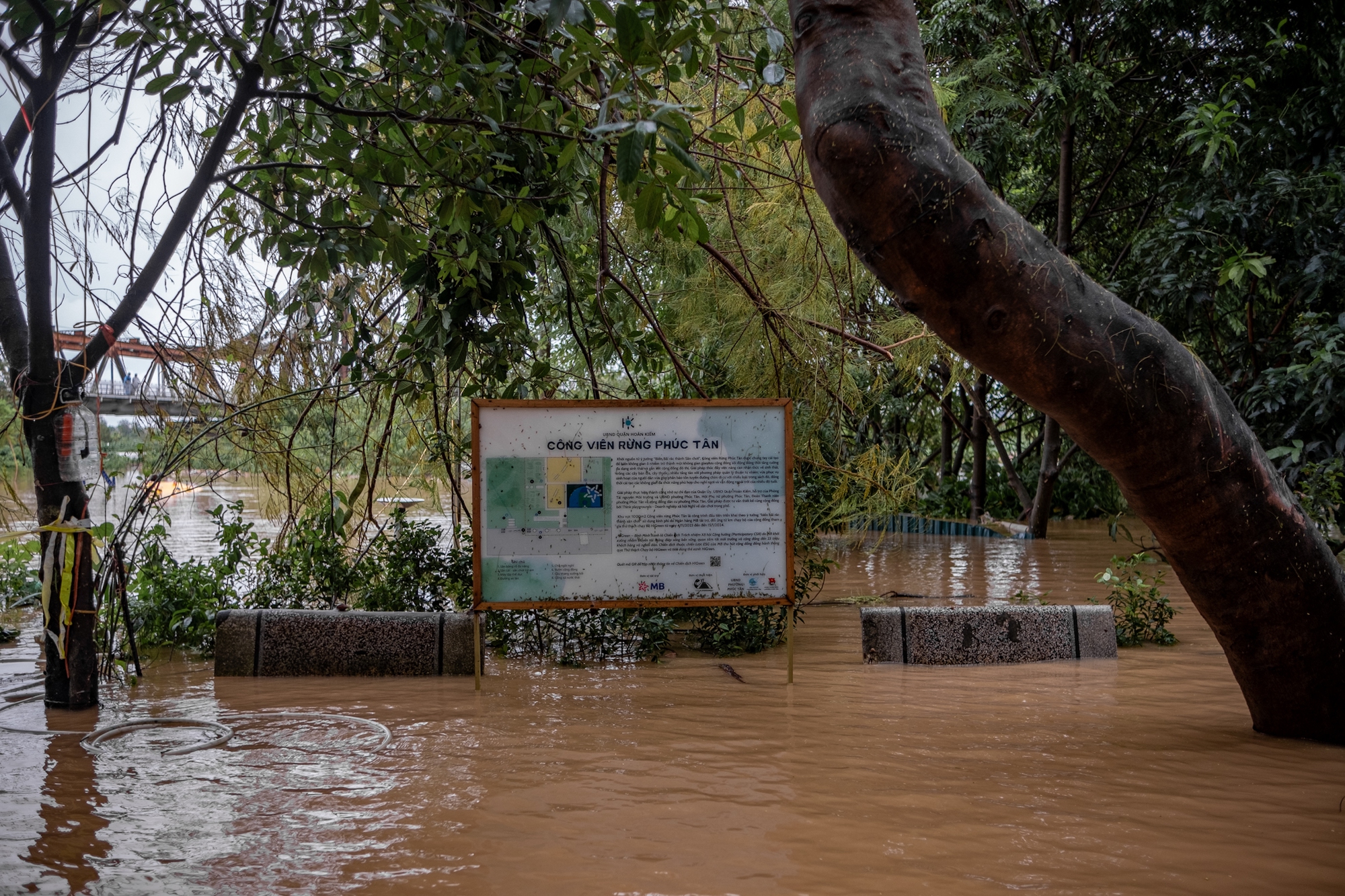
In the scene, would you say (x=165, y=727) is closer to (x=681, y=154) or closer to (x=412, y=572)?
(x=412, y=572)

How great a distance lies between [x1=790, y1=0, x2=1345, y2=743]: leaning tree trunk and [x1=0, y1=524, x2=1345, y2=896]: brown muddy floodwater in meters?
0.67

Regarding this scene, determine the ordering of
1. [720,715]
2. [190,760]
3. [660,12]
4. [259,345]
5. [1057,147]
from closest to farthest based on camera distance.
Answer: [660,12]
[190,760]
[720,715]
[259,345]
[1057,147]

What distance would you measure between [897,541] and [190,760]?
12757 millimetres

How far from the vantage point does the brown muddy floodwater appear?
Result: 2.79 m

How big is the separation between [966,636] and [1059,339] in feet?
9.91

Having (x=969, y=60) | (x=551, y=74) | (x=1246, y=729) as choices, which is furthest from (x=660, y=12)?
(x=969, y=60)

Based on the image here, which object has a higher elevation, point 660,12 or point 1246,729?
point 660,12

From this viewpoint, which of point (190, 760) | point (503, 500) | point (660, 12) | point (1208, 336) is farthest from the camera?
point (1208, 336)

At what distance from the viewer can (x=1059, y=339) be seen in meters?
3.37

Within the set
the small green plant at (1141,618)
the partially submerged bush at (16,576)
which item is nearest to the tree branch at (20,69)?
the partially submerged bush at (16,576)

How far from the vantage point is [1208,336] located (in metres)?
10.1

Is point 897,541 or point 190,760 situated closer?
point 190,760

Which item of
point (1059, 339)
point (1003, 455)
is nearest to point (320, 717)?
point (1059, 339)

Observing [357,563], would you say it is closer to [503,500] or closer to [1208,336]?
[503,500]
